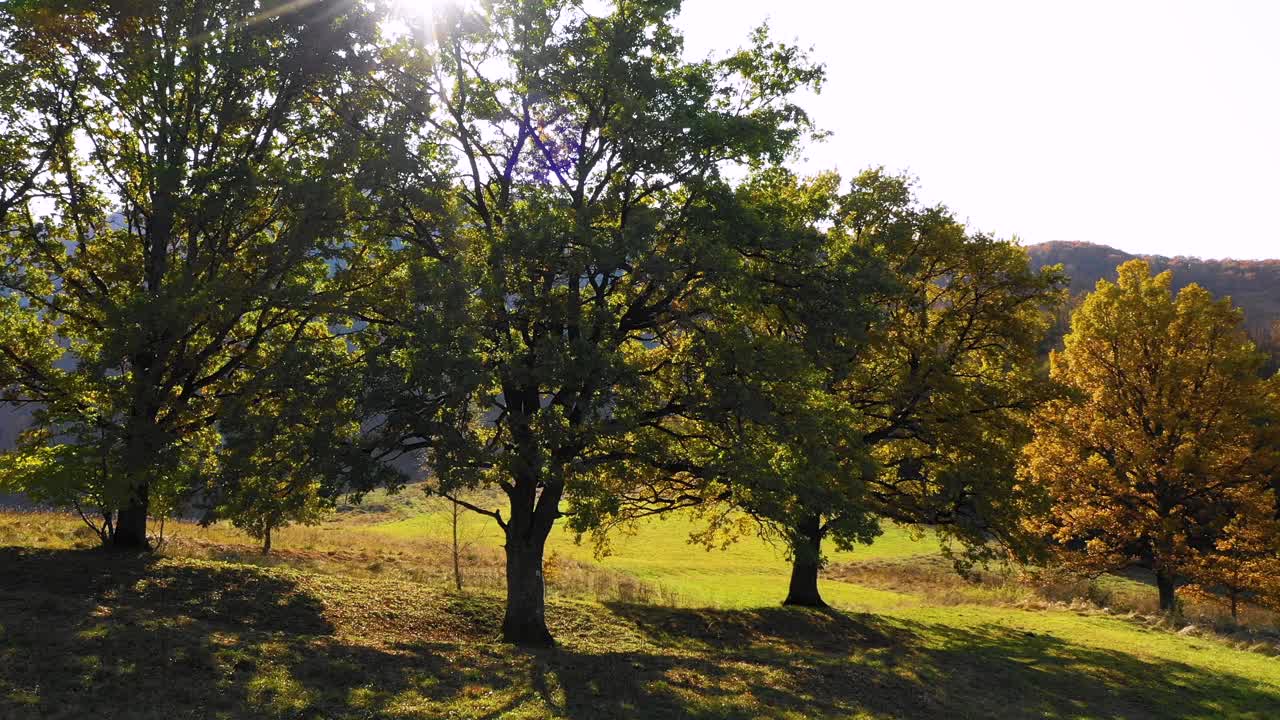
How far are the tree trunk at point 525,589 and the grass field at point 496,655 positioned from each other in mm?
825

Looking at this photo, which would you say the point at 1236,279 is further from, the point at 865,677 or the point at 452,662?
the point at 452,662

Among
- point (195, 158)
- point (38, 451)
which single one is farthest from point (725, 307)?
point (38, 451)

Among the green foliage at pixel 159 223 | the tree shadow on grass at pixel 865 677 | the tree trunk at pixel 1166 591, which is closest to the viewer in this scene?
the tree shadow on grass at pixel 865 677

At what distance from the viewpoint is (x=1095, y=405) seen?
99.9ft

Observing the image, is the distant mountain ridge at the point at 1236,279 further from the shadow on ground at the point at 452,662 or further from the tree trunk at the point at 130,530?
the tree trunk at the point at 130,530

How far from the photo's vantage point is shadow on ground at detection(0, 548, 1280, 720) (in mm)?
10430

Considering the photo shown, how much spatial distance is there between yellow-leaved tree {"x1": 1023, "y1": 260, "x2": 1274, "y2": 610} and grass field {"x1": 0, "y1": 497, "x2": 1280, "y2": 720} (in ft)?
13.4

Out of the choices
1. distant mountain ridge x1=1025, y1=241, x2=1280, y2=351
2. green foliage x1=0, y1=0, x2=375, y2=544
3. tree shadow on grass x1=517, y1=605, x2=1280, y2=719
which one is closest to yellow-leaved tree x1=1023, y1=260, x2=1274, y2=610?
tree shadow on grass x1=517, y1=605, x2=1280, y2=719

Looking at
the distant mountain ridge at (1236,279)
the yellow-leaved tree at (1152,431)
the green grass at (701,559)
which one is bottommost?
the green grass at (701,559)

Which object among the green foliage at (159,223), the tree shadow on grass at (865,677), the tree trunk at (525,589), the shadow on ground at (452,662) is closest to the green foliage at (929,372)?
the tree shadow on grass at (865,677)

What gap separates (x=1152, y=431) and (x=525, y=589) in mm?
27796

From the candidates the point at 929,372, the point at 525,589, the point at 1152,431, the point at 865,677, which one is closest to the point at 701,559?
the point at 1152,431

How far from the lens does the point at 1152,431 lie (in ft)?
98.9

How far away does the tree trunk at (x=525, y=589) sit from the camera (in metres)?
16.7
